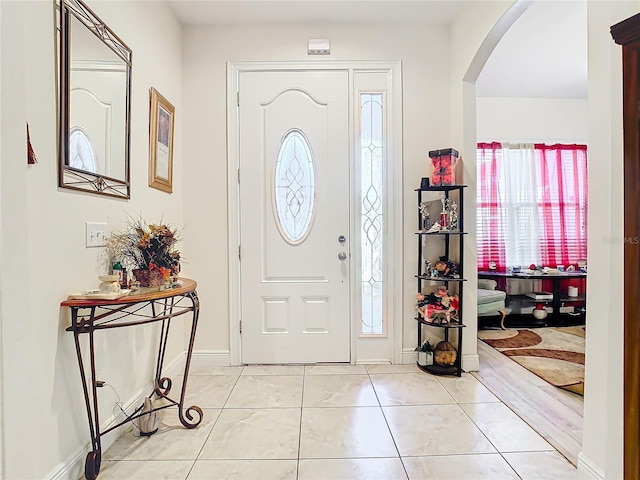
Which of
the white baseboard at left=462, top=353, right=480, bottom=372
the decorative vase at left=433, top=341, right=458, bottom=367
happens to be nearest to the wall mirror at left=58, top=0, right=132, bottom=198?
the decorative vase at left=433, top=341, right=458, bottom=367

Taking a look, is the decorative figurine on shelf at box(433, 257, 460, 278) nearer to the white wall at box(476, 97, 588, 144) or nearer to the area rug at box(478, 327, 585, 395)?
the area rug at box(478, 327, 585, 395)

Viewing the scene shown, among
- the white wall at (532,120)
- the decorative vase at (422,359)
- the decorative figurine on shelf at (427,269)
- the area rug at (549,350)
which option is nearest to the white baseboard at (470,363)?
the decorative vase at (422,359)

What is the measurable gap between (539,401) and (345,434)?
1370 millimetres

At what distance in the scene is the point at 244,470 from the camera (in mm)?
1673

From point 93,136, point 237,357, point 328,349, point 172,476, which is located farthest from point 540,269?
point 93,136

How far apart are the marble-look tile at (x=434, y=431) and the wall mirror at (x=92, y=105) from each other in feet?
6.74

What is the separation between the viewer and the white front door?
2.95 metres

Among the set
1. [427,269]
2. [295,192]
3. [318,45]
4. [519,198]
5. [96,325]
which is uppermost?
[318,45]

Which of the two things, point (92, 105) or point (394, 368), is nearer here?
point (92, 105)

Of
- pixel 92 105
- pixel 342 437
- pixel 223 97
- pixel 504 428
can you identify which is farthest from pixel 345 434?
pixel 223 97

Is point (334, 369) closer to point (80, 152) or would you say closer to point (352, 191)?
point (352, 191)

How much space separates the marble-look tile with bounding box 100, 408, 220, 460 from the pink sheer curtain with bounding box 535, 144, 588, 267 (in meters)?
4.63

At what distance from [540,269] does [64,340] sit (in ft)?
16.4

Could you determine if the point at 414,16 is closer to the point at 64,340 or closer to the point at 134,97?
the point at 134,97
